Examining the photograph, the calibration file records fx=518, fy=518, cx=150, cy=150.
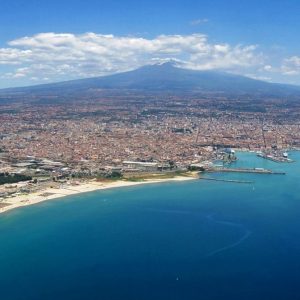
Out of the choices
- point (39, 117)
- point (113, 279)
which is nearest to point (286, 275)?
point (113, 279)

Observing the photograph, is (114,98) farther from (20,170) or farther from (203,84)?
(20,170)

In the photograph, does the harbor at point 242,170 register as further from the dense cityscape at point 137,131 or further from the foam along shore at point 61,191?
the foam along shore at point 61,191

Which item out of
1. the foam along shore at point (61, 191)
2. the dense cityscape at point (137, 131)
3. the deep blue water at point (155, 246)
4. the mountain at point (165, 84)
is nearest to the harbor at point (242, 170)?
the dense cityscape at point (137, 131)

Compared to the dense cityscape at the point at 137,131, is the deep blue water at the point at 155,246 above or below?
above

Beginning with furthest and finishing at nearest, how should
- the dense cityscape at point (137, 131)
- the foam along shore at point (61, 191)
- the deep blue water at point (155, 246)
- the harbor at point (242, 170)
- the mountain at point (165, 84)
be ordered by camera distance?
the mountain at point (165, 84)
the dense cityscape at point (137, 131)
the harbor at point (242, 170)
the foam along shore at point (61, 191)
the deep blue water at point (155, 246)

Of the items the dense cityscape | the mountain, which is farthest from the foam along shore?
the mountain

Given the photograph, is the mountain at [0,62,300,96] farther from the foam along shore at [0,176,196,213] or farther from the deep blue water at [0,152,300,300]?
the deep blue water at [0,152,300,300]

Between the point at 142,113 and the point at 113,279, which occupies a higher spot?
the point at 113,279
